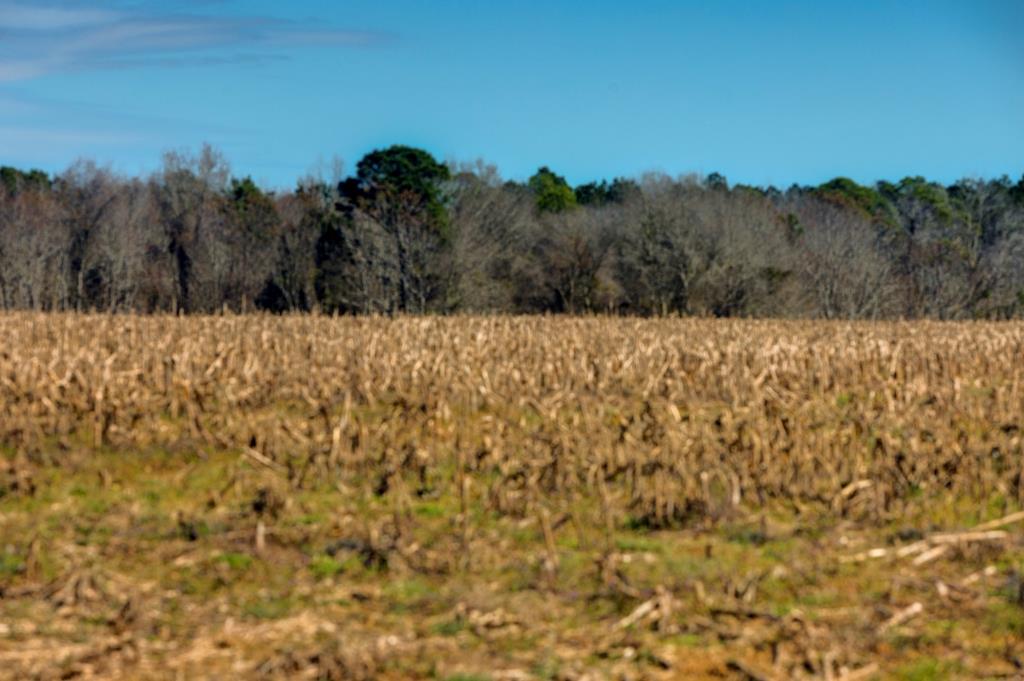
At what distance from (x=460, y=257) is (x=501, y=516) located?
52.8 metres

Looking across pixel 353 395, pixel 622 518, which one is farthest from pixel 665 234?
pixel 622 518

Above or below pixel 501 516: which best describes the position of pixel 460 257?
above

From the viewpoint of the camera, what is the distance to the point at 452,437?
15109mm

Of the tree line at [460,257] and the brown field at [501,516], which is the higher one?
the tree line at [460,257]

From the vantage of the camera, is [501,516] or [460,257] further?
[460,257]

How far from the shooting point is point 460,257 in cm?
6456

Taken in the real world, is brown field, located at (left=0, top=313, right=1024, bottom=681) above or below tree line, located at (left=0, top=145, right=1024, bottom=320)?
below

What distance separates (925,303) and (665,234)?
14.3 metres

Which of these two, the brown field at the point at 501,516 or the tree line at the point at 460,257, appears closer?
the brown field at the point at 501,516

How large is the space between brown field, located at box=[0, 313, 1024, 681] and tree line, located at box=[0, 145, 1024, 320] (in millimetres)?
43430

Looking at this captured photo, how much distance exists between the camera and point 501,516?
12.1 m

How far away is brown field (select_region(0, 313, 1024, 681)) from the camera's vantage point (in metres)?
8.72

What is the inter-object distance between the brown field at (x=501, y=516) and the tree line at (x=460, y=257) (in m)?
43.4

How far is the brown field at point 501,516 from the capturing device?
8719 millimetres
